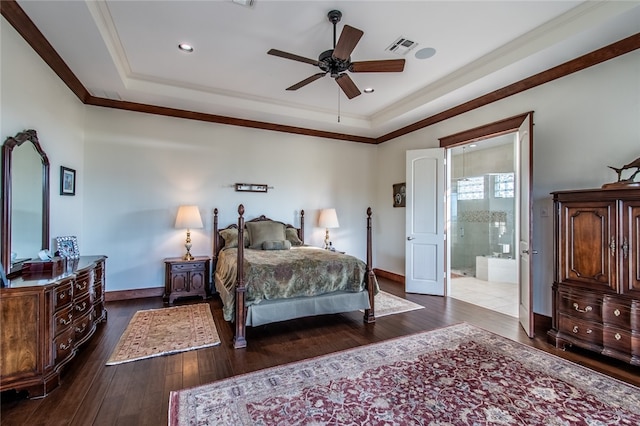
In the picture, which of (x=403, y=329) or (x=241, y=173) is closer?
(x=403, y=329)

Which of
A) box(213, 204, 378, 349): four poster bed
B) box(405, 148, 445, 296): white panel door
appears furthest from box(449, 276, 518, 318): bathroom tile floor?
box(213, 204, 378, 349): four poster bed

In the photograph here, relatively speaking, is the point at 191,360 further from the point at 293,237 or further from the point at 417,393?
the point at 293,237

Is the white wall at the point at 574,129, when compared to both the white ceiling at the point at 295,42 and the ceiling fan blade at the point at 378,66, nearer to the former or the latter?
the white ceiling at the point at 295,42

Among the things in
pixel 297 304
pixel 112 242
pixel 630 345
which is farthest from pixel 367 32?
pixel 112 242

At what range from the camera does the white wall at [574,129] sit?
115 inches

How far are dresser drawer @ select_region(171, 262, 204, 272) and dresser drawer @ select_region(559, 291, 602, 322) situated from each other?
4.58 metres

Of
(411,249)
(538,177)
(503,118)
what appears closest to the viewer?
(538,177)

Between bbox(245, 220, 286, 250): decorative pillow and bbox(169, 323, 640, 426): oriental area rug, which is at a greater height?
bbox(245, 220, 286, 250): decorative pillow

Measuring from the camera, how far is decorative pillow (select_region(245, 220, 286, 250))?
4789 millimetres

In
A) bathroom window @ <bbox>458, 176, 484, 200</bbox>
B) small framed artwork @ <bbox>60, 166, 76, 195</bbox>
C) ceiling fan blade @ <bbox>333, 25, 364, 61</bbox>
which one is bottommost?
small framed artwork @ <bbox>60, 166, 76, 195</bbox>

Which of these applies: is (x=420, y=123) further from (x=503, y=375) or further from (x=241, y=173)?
(x=503, y=375)

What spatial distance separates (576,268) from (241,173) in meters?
4.75

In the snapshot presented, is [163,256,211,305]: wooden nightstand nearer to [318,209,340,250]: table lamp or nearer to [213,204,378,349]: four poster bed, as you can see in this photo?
[213,204,378,349]: four poster bed

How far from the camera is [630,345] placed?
2535 millimetres
